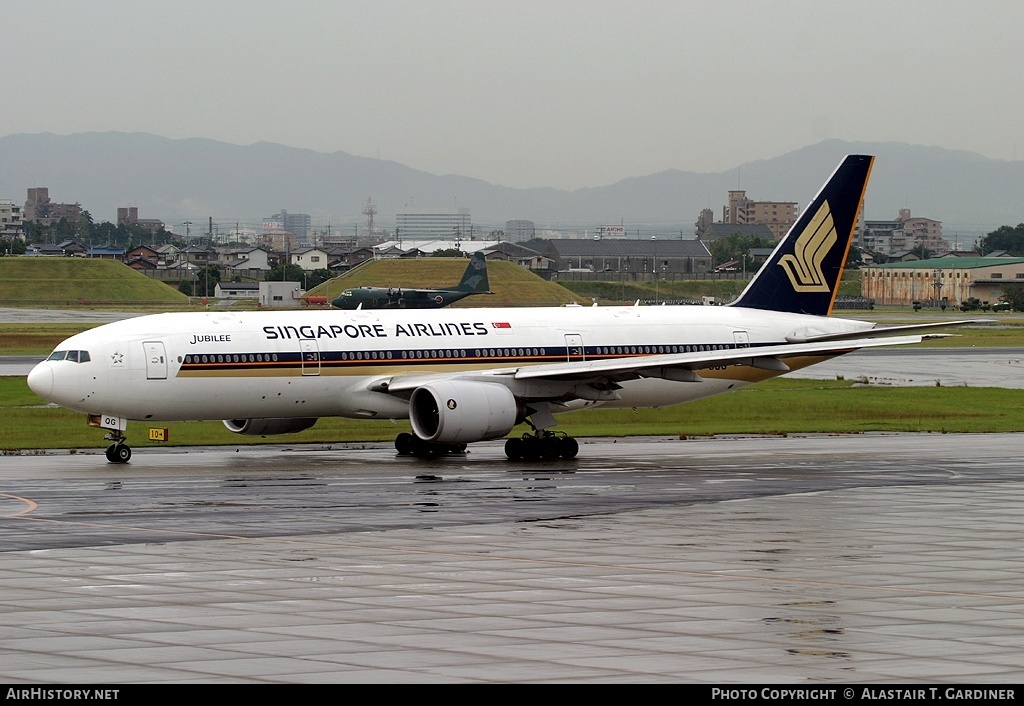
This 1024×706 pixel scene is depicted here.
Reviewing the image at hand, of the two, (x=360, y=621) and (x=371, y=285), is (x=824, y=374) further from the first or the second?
(x=371, y=285)

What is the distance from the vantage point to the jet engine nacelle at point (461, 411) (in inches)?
1585

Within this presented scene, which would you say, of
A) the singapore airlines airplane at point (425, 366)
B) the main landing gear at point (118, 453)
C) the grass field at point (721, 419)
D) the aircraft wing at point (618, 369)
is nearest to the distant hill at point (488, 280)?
the grass field at point (721, 419)

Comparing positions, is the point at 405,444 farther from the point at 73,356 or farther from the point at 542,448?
the point at 73,356

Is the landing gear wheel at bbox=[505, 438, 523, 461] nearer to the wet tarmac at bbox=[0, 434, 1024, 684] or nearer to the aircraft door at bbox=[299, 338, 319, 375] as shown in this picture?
the wet tarmac at bbox=[0, 434, 1024, 684]

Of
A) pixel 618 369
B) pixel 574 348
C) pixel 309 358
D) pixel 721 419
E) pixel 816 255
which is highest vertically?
pixel 816 255

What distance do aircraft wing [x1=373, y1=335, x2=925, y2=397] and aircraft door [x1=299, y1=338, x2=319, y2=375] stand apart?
187 centimetres

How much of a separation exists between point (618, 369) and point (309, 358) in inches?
339

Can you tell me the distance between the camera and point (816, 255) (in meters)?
51.3

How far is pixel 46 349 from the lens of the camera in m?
94.7

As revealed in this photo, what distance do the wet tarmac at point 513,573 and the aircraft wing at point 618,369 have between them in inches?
128

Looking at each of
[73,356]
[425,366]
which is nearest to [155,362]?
[73,356]

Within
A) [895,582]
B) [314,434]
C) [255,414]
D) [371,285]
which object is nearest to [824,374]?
[314,434]

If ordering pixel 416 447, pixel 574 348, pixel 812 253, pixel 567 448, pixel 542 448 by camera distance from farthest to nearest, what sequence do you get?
pixel 812 253 → pixel 574 348 → pixel 416 447 → pixel 567 448 → pixel 542 448
